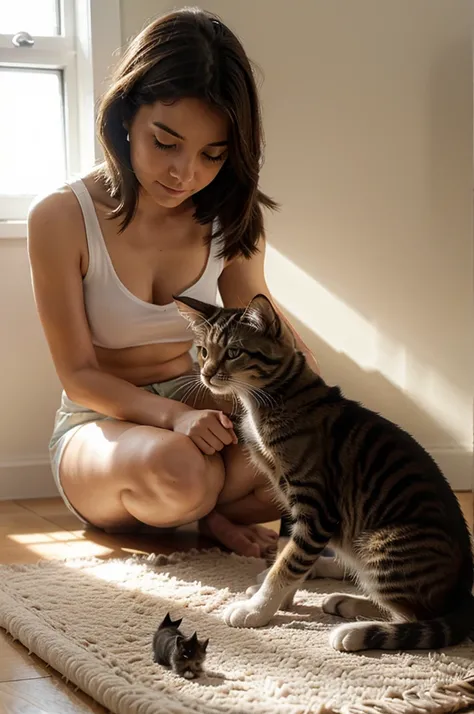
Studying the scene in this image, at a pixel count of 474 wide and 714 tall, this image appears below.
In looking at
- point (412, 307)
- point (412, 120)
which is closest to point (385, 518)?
point (412, 307)

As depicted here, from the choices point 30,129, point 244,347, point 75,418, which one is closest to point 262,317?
point 244,347

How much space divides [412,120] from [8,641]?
1.95 m

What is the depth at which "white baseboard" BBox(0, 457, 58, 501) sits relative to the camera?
2678mm

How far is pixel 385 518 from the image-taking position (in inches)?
61.4

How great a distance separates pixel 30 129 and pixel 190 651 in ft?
6.25

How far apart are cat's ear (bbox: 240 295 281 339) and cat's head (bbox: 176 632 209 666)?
1.84 ft

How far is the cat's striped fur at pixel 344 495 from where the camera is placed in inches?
58.4

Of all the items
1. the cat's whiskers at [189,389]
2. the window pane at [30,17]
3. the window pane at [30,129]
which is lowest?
the cat's whiskers at [189,389]

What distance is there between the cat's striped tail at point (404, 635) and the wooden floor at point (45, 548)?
398mm

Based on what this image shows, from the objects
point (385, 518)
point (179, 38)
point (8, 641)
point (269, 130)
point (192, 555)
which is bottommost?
point (192, 555)

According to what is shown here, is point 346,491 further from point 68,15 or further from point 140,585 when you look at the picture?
point 68,15

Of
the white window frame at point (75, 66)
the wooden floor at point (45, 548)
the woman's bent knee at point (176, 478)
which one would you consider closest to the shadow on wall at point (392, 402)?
the wooden floor at point (45, 548)

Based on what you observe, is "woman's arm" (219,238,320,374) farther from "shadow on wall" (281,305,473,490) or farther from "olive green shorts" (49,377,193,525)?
"shadow on wall" (281,305,473,490)

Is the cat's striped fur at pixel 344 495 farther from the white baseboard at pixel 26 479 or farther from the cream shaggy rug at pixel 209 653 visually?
the white baseboard at pixel 26 479
